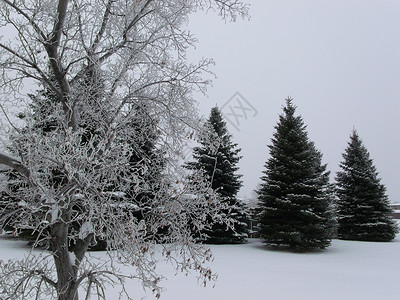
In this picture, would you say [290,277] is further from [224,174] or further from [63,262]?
[224,174]

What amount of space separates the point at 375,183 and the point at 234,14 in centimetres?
1889

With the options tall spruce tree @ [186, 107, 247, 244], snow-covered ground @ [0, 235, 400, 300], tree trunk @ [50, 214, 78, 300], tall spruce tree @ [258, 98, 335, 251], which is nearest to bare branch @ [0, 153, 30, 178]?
tree trunk @ [50, 214, 78, 300]

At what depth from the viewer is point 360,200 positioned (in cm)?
1933

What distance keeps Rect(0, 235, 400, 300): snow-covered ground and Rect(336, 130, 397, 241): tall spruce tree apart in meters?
5.11

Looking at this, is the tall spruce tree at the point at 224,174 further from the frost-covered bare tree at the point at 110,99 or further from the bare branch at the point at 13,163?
the bare branch at the point at 13,163

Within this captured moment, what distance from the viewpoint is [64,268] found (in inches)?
138

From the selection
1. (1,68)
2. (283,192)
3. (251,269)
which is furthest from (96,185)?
(283,192)

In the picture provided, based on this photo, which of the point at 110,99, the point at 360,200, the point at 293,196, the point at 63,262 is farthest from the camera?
the point at 360,200

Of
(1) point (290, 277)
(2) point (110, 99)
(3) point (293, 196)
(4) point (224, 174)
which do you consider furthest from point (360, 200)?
(2) point (110, 99)

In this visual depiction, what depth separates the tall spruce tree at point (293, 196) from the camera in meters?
14.1

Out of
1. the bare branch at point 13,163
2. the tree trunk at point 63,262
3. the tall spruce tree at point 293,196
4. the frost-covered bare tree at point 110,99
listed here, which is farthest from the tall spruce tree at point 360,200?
the bare branch at point 13,163

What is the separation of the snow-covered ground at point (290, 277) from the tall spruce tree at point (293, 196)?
0.91m

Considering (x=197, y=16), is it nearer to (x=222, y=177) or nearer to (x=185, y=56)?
(x=185, y=56)

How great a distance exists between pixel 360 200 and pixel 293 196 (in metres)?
7.50
